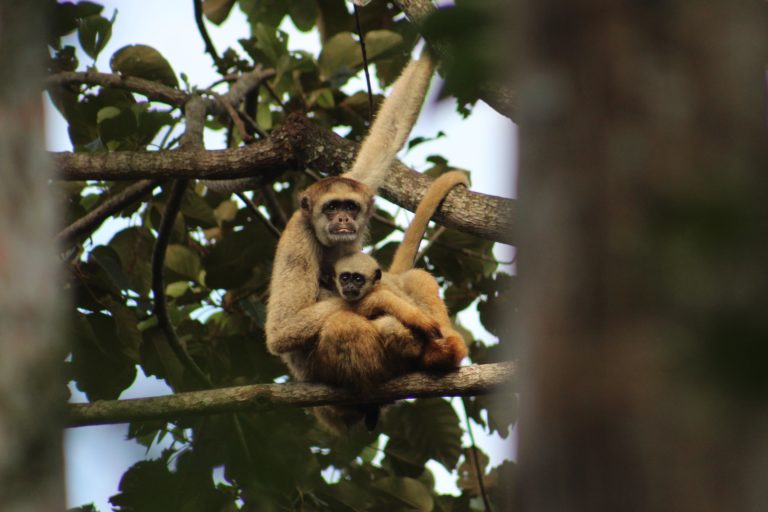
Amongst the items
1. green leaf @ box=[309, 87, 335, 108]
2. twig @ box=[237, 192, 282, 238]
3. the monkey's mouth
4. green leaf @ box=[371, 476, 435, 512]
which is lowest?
green leaf @ box=[371, 476, 435, 512]

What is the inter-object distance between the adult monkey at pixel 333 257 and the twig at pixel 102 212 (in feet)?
5.57

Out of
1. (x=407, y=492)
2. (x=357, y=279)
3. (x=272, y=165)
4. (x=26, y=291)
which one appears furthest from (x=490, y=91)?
(x=26, y=291)

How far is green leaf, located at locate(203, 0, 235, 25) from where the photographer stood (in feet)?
32.3

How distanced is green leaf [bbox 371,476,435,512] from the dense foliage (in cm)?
2

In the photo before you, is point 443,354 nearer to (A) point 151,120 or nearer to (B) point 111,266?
(B) point 111,266

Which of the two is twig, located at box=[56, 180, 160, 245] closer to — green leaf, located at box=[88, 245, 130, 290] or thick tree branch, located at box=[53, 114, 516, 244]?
green leaf, located at box=[88, 245, 130, 290]

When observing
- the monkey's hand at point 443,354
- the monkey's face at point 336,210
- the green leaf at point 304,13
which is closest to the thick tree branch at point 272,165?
the monkey's face at point 336,210

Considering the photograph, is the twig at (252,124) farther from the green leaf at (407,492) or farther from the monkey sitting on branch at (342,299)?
the green leaf at (407,492)

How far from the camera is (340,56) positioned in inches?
384

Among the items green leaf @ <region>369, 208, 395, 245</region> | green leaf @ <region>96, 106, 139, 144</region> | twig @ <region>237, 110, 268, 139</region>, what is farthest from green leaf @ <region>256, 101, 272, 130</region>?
green leaf @ <region>96, 106, 139, 144</region>

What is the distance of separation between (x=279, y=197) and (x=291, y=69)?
1.93 metres

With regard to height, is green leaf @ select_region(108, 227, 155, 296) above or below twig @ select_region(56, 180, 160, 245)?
below

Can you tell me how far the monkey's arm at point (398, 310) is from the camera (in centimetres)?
680

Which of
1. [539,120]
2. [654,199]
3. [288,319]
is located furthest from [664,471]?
[288,319]
